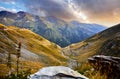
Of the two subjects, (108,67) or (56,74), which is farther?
(108,67)

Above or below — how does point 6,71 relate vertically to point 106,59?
above

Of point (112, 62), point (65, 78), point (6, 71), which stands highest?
point (6, 71)

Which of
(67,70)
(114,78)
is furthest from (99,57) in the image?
(67,70)

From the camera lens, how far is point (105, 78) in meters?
15.2

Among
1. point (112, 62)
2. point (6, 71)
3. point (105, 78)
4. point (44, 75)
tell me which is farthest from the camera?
point (6, 71)

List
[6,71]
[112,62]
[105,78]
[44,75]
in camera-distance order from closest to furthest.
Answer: [44,75], [105,78], [112,62], [6,71]

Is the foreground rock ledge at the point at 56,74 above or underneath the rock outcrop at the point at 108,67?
underneath

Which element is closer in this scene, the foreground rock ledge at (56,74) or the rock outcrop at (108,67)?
the foreground rock ledge at (56,74)

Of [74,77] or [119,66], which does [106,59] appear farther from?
[74,77]

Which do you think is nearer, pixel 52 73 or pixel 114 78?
pixel 52 73

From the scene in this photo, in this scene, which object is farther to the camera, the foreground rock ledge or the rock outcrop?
the rock outcrop

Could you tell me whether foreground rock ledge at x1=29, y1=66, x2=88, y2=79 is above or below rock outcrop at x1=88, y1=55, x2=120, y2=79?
below

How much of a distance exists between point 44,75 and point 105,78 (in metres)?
5.49

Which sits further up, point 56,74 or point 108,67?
point 108,67
